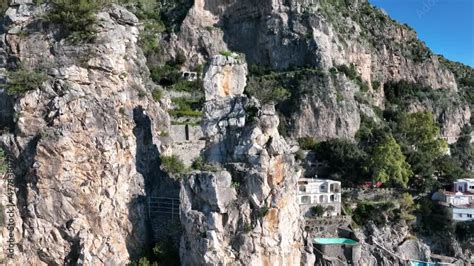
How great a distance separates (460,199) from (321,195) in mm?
10961

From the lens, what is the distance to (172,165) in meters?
27.5

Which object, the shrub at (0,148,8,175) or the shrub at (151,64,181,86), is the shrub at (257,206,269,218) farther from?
the shrub at (151,64,181,86)

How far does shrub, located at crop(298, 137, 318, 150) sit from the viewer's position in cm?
3925

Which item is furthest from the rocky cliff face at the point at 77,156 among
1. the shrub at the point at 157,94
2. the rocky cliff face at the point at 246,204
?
the rocky cliff face at the point at 246,204

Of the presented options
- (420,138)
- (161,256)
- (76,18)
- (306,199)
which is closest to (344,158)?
(306,199)

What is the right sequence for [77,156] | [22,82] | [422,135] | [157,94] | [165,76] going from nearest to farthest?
[77,156] → [22,82] → [157,94] → [165,76] → [422,135]

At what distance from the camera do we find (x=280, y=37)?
45.2m

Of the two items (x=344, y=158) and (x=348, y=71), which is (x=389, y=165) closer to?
(x=344, y=158)

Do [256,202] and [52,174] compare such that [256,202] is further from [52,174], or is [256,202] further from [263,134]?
[52,174]

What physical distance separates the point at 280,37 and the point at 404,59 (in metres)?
16.2

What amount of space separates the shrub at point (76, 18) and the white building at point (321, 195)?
55.1ft

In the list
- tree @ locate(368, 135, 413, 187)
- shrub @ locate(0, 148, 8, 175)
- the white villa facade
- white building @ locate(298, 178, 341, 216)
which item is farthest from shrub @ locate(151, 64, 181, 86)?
the white villa facade

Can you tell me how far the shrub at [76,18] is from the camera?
28.2m

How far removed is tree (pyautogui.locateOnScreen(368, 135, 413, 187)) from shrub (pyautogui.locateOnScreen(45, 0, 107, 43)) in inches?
861
